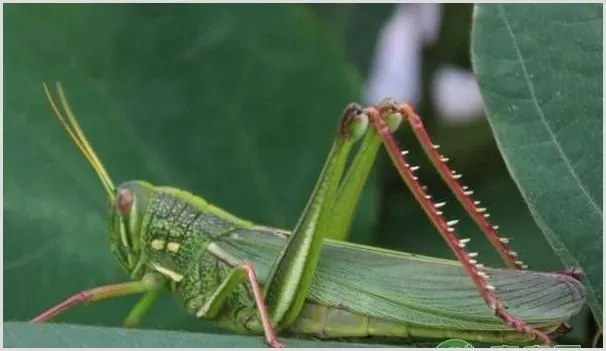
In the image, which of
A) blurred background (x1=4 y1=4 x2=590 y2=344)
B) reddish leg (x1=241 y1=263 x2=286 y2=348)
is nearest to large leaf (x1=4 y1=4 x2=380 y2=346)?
blurred background (x1=4 y1=4 x2=590 y2=344)

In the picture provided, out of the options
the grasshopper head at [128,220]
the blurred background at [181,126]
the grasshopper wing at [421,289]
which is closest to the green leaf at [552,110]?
the grasshopper wing at [421,289]

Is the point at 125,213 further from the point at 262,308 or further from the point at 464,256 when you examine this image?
the point at 464,256

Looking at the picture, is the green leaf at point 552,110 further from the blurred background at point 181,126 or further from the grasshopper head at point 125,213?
the grasshopper head at point 125,213

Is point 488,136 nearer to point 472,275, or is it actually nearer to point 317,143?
point 317,143

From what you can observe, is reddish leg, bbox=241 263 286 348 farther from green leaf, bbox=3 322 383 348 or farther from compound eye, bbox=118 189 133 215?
compound eye, bbox=118 189 133 215

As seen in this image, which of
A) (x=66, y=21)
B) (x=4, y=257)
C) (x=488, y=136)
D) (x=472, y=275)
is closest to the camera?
(x=472, y=275)

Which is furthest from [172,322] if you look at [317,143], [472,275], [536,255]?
[536,255]
